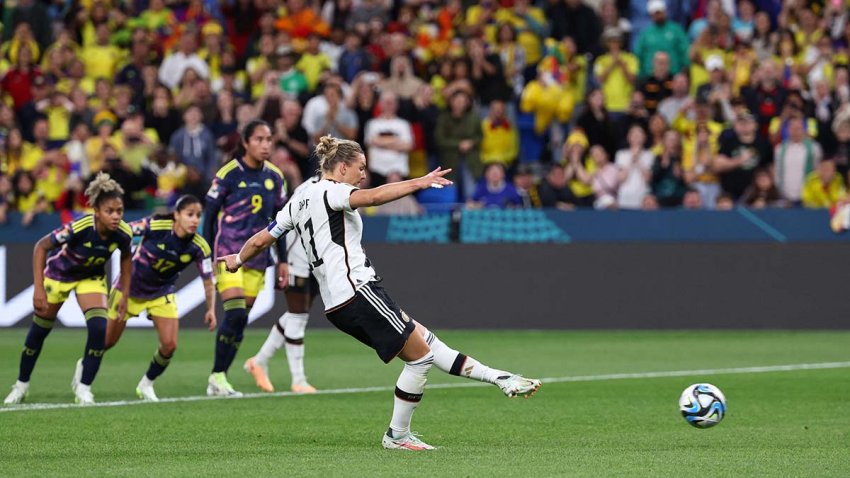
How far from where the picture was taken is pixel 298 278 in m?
14.8

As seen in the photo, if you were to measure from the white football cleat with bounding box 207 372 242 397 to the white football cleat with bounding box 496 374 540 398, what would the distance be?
15.4 feet

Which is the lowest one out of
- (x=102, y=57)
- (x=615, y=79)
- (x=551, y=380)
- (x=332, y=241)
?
(x=551, y=380)

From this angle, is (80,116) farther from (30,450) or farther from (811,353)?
→ (30,450)

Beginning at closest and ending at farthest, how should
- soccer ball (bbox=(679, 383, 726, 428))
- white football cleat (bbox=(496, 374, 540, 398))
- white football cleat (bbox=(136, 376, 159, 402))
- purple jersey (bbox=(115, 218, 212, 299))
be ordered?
white football cleat (bbox=(496, 374, 540, 398)) < soccer ball (bbox=(679, 383, 726, 428)) < white football cleat (bbox=(136, 376, 159, 402)) < purple jersey (bbox=(115, 218, 212, 299))

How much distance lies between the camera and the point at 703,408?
1034cm

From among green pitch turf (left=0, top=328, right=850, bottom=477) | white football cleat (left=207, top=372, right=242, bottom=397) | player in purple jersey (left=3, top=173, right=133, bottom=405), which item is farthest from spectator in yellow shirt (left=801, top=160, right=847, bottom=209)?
player in purple jersey (left=3, top=173, right=133, bottom=405)

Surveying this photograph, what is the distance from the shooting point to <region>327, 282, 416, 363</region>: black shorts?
982cm

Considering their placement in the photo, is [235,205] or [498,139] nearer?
[235,205]

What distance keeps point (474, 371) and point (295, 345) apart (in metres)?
4.86

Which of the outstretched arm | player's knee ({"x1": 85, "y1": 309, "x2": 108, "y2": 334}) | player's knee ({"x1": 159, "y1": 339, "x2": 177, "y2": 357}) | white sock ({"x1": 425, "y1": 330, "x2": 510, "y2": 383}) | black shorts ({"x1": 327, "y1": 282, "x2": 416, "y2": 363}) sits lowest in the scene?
player's knee ({"x1": 159, "y1": 339, "x2": 177, "y2": 357})

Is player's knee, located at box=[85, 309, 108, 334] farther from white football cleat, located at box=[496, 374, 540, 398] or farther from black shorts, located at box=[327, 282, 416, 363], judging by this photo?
white football cleat, located at box=[496, 374, 540, 398]

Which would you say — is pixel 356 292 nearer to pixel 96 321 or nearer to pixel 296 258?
pixel 96 321

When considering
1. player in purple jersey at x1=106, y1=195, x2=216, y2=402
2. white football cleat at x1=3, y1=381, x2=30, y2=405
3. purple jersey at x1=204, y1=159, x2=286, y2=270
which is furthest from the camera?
purple jersey at x1=204, y1=159, x2=286, y2=270

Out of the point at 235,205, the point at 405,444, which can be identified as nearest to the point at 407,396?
the point at 405,444
